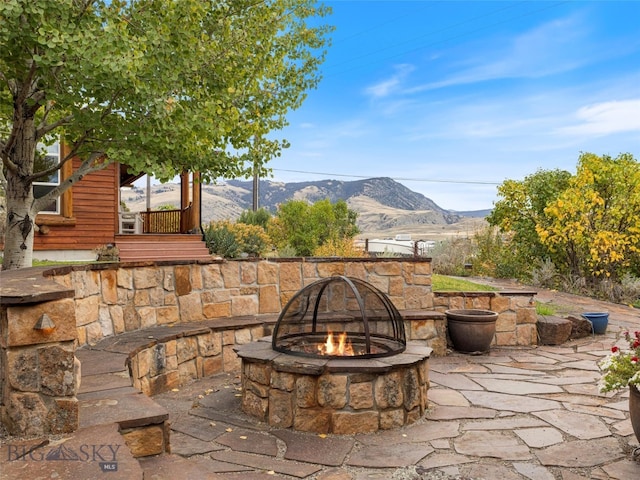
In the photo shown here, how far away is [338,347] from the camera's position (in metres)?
4.89

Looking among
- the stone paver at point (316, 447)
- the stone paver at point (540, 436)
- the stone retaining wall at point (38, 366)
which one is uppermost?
the stone retaining wall at point (38, 366)

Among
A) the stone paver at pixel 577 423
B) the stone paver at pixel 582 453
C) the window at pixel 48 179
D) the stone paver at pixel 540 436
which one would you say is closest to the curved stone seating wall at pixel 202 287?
the stone paver at pixel 577 423

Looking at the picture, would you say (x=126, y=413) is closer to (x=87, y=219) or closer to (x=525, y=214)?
(x=87, y=219)

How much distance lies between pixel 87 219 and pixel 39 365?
10.8 m

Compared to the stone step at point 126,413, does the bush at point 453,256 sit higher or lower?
higher

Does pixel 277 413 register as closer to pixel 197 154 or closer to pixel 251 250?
pixel 197 154

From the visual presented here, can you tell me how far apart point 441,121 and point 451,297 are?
23.4 meters

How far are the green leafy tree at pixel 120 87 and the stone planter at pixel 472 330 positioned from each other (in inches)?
164

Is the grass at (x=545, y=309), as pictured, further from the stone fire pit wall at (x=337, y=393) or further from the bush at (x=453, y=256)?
the stone fire pit wall at (x=337, y=393)

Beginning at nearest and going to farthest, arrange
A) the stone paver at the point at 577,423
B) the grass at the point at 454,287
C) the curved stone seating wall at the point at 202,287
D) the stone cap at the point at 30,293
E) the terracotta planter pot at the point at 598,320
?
1. the stone cap at the point at 30,293
2. the stone paver at the point at 577,423
3. the curved stone seating wall at the point at 202,287
4. the terracotta planter pot at the point at 598,320
5. the grass at the point at 454,287

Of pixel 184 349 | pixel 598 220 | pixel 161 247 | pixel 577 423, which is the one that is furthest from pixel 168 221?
pixel 577 423

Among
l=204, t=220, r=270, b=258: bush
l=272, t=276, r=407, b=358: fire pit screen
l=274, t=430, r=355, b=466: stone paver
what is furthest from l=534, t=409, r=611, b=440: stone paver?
l=204, t=220, r=270, b=258: bush

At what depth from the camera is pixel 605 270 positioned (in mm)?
11742

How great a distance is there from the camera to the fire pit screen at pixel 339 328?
15.1 ft
